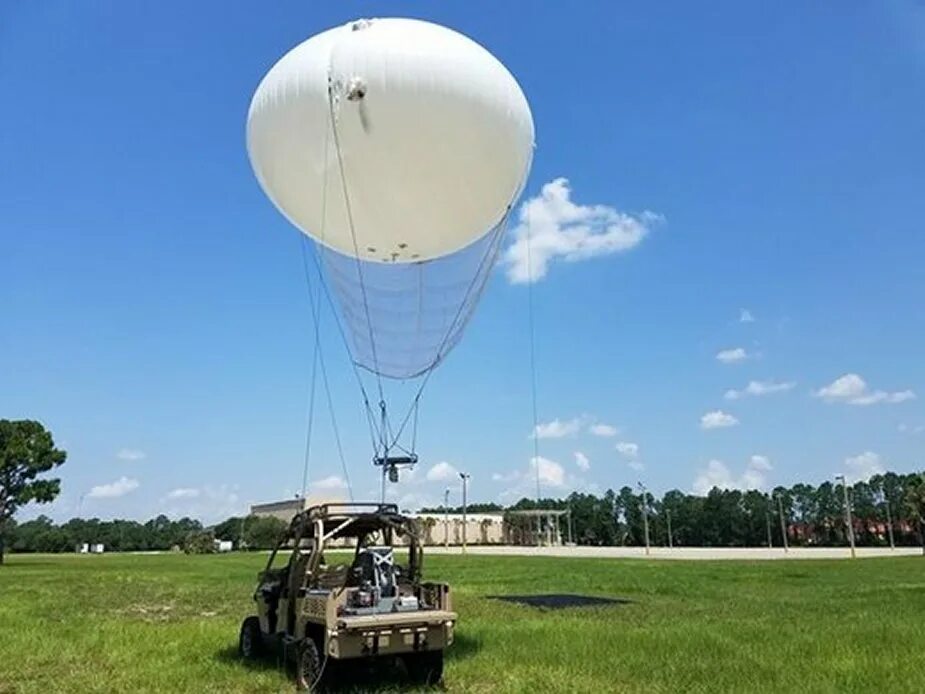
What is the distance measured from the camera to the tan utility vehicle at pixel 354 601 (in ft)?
29.4

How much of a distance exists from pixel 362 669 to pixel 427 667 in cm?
139

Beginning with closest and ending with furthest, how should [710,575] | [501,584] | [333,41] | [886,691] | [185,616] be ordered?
[886,691]
[333,41]
[185,616]
[501,584]
[710,575]

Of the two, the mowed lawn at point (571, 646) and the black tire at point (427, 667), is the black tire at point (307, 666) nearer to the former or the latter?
the mowed lawn at point (571, 646)

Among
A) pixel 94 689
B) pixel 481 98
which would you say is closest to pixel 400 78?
pixel 481 98

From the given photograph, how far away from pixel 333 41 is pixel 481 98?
2300 millimetres

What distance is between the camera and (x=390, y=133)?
11109 millimetres

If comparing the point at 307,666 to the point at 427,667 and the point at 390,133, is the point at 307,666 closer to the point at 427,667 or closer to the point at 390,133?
the point at 427,667

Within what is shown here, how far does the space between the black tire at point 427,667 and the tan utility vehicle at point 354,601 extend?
0.04ft

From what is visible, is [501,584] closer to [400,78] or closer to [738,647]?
[738,647]

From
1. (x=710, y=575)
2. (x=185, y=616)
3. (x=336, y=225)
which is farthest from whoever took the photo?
(x=710, y=575)

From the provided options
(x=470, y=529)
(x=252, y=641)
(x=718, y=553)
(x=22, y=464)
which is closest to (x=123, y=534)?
(x=470, y=529)

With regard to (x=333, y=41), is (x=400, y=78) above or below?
below

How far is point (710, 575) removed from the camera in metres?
33.2

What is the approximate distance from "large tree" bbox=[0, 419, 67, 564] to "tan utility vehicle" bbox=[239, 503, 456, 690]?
186 feet
